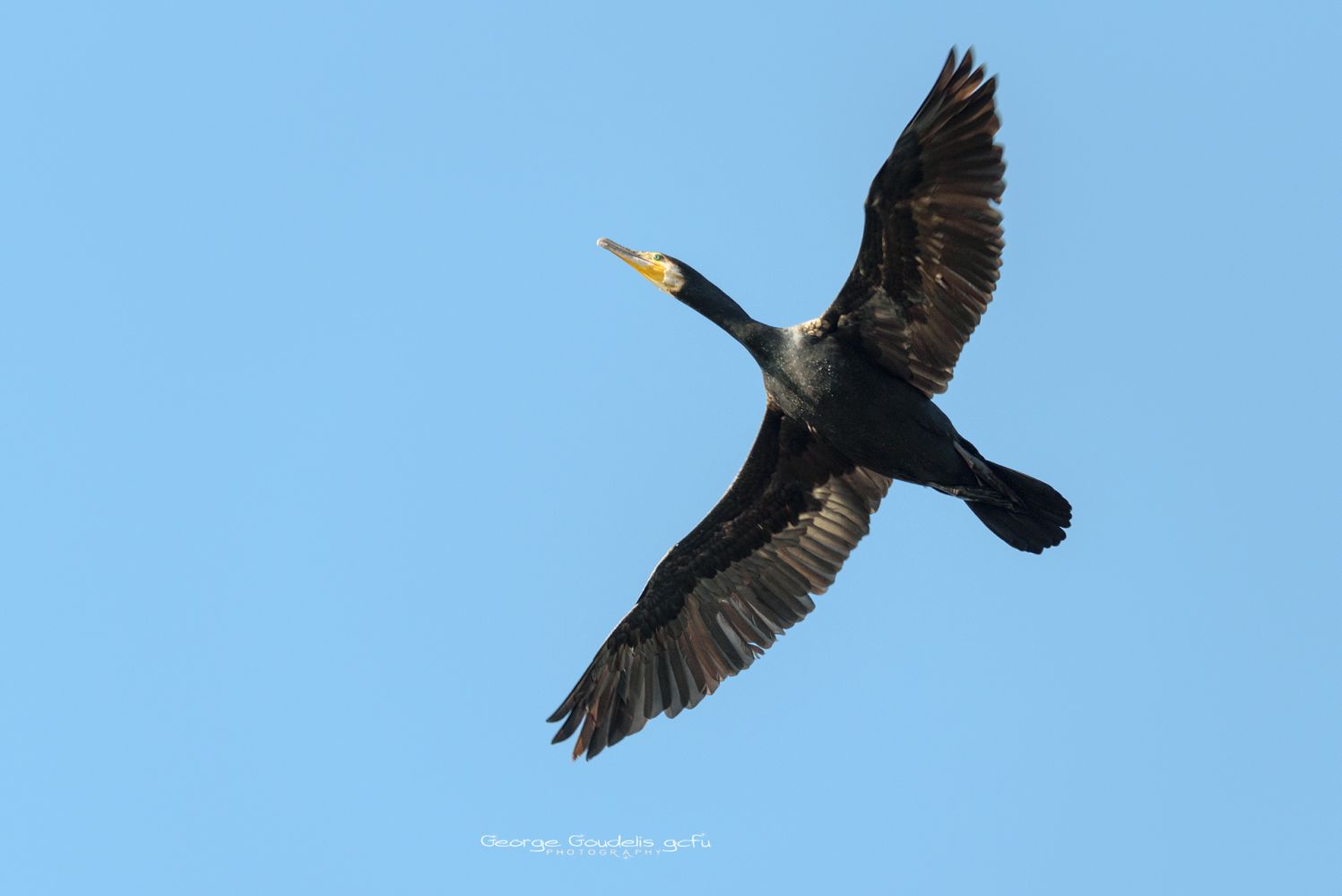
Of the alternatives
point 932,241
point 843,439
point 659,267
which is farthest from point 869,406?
point 659,267

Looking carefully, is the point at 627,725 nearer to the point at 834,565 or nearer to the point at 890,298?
the point at 834,565

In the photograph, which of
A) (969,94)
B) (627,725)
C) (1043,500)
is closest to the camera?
(969,94)

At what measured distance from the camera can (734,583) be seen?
541 inches

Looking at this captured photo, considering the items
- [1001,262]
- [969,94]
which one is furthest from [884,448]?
[969,94]

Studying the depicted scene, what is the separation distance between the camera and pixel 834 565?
13.6 metres

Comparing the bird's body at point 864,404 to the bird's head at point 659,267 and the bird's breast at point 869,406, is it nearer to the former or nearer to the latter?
the bird's breast at point 869,406

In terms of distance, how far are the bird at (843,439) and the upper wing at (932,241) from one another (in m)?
0.01

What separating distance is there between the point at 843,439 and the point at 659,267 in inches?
80.4

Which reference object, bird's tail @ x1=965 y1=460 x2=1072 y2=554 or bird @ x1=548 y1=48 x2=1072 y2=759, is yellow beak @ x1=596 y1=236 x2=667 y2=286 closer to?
bird @ x1=548 y1=48 x2=1072 y2=759

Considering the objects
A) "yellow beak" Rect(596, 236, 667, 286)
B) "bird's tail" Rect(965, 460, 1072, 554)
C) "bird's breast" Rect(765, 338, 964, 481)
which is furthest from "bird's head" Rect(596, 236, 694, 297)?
"bird's tail" Rect(965, 460, 1072, 554)

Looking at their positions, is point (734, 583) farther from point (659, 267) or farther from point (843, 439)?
point (659, 267)

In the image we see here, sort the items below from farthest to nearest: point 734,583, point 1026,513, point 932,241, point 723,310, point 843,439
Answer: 1. point 734,583
2. point 723,310
3. point 843,439
4. point 1026,513
5. point 932,241

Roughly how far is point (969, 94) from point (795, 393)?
246cm

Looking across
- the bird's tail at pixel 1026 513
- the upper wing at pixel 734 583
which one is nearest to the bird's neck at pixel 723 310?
the upper wing at pixel 734 583
